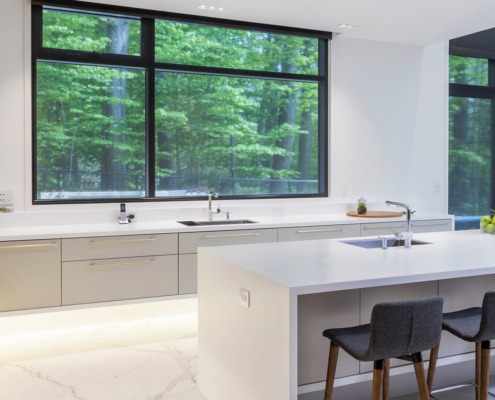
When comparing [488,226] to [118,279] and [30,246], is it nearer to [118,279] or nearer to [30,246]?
[118,279]

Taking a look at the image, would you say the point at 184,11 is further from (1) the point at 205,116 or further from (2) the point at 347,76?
(2) the point at 347,76

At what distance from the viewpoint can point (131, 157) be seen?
4770 mm

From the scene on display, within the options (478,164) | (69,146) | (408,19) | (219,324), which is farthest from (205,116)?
(478,164)

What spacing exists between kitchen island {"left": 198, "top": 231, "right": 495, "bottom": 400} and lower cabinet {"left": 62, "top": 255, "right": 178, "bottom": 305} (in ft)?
4.26

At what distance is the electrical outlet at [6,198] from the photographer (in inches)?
165

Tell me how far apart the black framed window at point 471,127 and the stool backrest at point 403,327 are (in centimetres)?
444

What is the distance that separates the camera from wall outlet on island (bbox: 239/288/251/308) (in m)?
2.35

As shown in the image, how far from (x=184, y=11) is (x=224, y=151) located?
134 cm

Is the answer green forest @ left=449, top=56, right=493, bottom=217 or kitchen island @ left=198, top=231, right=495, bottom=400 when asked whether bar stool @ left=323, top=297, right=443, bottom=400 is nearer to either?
kitchen island @ left=198, top=231, right=495, bottom=400

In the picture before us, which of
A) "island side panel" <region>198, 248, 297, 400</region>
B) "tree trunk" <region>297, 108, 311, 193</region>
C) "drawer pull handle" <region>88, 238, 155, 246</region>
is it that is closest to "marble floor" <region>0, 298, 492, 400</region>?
"island side panel" <region>198, 248, 297, 400</region>

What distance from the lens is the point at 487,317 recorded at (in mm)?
2295

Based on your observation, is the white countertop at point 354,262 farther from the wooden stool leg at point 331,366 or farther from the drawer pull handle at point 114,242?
the drawer pull handle at point 114,242

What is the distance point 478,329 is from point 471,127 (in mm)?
4425

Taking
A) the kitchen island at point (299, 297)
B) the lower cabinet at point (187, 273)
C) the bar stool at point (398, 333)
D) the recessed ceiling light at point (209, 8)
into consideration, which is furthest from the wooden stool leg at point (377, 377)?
the recessed ceiling light at point (209, 8)
